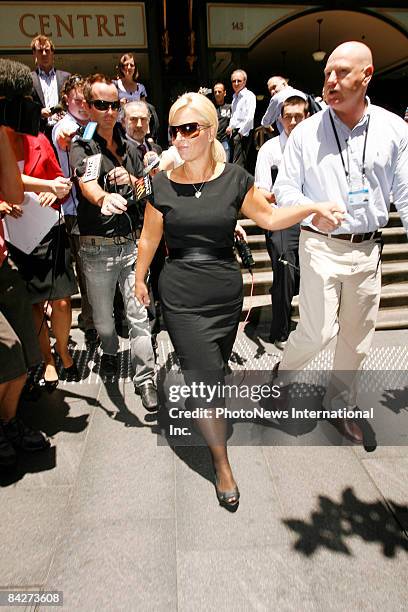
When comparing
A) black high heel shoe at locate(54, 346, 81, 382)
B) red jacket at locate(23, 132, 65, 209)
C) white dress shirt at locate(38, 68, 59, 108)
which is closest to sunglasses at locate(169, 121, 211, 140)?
red jacket at locate(23, 132, 65, 209)

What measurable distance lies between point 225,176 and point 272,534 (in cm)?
198

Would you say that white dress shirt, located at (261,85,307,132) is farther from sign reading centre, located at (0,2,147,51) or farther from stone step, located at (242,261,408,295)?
sign reading centre, located at (0,2,147,51)

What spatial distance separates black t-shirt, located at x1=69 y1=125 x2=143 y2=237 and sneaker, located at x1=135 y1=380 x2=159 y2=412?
1.23m

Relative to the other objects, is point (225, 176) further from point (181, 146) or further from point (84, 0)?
point (84, 0)

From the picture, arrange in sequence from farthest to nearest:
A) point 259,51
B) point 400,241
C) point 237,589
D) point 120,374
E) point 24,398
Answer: point 259,51
point 400,241
point 120,374
point 24,398
point 237,589

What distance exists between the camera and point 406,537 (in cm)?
223

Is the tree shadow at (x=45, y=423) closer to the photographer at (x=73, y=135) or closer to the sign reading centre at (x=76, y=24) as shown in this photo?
the photographer at (x=73, y=135)

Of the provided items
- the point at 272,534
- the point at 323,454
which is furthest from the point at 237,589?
the point at 323,454

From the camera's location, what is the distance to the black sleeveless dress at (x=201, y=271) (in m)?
2.39

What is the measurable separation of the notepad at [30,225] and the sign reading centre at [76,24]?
25.0 ft

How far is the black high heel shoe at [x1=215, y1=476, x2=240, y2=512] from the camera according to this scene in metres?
2.42

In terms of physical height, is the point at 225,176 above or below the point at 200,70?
below

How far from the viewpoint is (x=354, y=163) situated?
8.66 ft

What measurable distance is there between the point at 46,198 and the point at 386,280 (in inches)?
184
